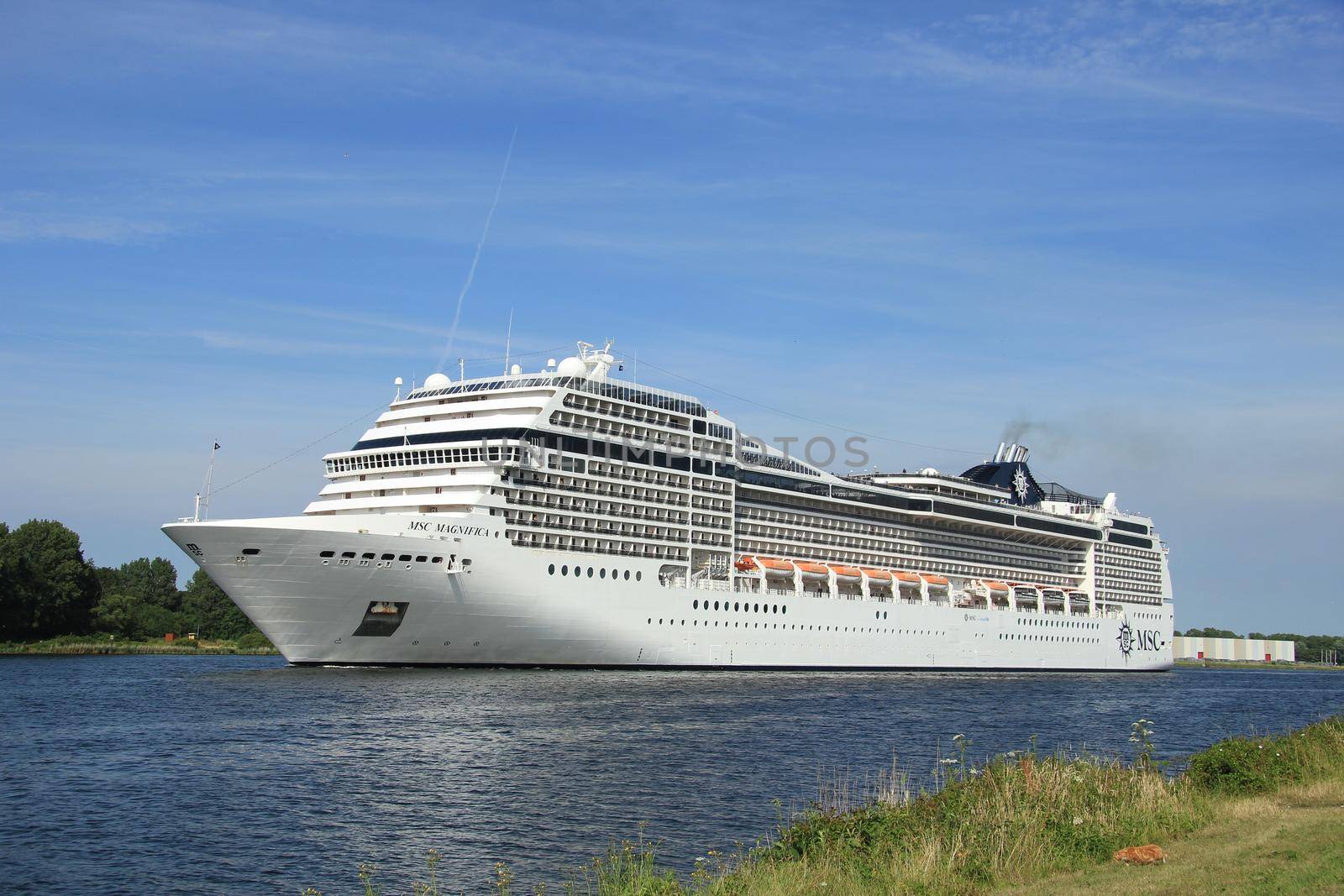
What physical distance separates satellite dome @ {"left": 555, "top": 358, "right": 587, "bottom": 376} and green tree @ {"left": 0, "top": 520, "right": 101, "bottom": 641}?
48.1 meters

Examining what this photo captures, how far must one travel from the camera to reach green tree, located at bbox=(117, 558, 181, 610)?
132 metres

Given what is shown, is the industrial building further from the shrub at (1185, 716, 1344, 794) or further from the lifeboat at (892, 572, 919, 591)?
the shrub at (1185, 716, 1344, 794)

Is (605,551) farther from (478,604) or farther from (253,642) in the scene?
(253,642)

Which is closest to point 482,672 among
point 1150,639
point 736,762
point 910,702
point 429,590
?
point 429,590

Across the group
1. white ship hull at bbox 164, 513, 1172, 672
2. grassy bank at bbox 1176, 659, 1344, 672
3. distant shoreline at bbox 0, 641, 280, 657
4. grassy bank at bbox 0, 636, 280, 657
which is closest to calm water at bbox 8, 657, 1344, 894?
white ship hull at bbox 164, 513, 1172, 672

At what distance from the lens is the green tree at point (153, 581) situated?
132 meters

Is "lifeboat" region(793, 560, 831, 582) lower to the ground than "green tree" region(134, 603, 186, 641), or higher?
higher

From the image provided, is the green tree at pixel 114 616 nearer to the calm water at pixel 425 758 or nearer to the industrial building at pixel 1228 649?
the calm water at pixel 425 758

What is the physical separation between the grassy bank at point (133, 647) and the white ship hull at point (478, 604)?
128 ft

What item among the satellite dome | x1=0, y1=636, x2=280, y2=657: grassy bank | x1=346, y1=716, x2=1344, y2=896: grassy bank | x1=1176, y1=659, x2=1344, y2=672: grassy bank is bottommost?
x1=1176, y1=659, x2=1344, y2=672: grassy bank

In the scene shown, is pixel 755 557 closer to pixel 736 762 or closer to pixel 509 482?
pixel 509 482

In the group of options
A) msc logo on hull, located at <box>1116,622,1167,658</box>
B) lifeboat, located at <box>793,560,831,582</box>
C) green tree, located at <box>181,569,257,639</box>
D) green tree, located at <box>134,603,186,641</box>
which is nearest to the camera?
lifeboat, located at <box>793,560,831,582</box>

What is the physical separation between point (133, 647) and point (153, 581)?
59.3 m

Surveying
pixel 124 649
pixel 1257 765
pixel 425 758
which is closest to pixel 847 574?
pixel 425 758
